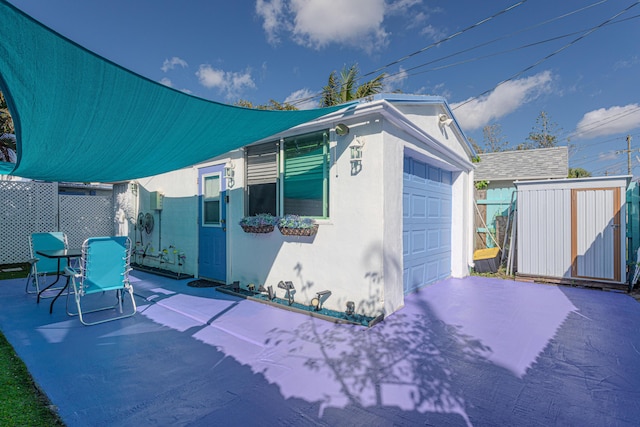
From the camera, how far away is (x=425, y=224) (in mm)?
5996

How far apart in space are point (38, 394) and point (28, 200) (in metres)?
9.60

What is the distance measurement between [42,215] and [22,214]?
44 cm

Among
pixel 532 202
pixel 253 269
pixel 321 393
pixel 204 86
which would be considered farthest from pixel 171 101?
pixel 204 86

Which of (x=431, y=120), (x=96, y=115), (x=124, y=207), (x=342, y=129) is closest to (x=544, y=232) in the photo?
(x=431, y=120)

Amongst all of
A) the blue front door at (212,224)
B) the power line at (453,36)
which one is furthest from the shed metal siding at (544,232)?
the blue front door at (212,224)

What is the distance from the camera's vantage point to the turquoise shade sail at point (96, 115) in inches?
71.2

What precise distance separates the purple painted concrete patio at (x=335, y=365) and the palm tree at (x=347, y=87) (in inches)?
433

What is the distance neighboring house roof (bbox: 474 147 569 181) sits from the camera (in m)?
10.1

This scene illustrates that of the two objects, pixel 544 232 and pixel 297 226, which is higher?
pixel 297 226

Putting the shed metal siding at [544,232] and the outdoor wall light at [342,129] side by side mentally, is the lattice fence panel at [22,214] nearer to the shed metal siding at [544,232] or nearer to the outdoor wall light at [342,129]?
the outdoor wall light at [342,129]

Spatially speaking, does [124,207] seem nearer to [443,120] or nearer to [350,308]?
[350,308]

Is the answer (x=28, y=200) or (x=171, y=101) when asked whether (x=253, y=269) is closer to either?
(x=171, y=101)

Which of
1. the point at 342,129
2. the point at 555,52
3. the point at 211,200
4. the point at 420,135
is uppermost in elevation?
the point at 555,52

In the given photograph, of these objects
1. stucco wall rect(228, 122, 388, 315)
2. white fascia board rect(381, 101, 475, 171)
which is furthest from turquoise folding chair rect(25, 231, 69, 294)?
white fascia board rect(381, 101, 475, 171)
